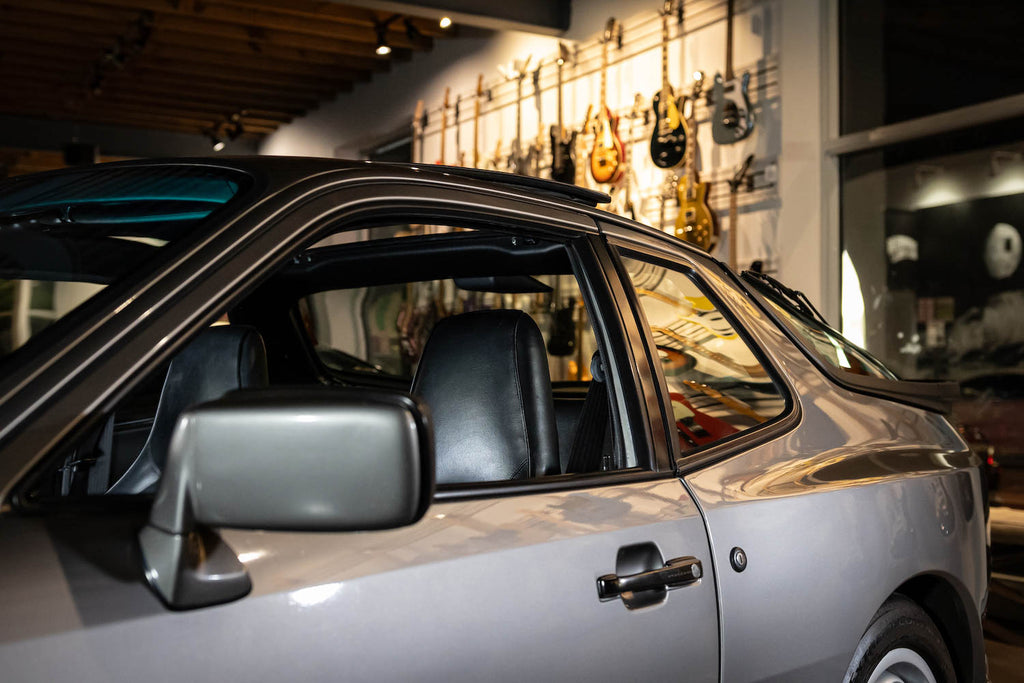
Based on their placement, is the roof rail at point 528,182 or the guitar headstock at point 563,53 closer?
the roof rail at point 528,182

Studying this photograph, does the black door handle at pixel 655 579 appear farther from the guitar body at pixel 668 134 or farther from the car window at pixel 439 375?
the guitar body at pixel 668 134

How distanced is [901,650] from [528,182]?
3.60 feet

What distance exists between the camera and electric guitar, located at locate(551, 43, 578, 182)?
7203 millimetres

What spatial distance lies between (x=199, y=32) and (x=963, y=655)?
8.21m

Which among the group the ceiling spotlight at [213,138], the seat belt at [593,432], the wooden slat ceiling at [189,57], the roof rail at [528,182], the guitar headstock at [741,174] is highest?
the wooden slat ceiling at [189,57]

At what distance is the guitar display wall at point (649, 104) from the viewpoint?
233 inches

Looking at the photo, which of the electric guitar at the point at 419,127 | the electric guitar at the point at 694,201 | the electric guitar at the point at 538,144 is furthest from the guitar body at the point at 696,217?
→ the electric guitar at the point at 419,127

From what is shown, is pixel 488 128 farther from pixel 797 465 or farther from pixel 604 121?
pixel 797 465

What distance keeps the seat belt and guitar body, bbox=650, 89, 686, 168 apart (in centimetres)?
488

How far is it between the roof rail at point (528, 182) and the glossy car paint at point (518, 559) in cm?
4

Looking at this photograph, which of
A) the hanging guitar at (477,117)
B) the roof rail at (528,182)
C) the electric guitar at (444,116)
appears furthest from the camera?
the electric guitar at (444,116)

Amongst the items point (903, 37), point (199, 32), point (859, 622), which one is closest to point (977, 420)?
point (903, 37)

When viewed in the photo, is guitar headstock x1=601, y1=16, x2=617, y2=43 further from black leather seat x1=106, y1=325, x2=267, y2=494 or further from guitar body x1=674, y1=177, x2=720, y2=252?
black leather seat x1=106, y1=325, x2=267, y2=494

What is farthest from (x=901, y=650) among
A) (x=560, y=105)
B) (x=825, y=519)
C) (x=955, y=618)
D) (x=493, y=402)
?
(x=560, y=105)
